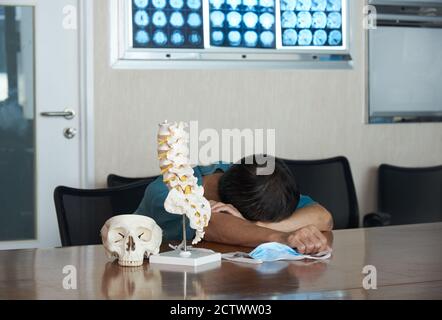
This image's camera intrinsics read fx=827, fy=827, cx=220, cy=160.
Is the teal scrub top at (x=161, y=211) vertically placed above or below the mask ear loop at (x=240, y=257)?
above

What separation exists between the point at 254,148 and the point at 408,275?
242 cm

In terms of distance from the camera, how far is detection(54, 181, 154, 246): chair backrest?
294 centimetres

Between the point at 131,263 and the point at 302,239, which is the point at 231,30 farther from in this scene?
the point at 131,263

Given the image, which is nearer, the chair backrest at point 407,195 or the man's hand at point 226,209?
the man's hand at point 226,209

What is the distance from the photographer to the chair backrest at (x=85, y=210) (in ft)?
9.64

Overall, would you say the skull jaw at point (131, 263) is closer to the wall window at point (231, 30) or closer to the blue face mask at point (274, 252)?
the blue face mask at point (274, 252)

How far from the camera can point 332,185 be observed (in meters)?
4.35

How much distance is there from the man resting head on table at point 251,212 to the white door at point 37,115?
5.13ft

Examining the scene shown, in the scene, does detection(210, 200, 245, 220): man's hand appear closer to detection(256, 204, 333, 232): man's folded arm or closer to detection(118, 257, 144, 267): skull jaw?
detection(256, 204, 333, 232): man's folded arm

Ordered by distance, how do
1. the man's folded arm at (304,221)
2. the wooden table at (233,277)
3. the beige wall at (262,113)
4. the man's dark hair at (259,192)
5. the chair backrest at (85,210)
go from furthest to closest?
the beige wall at (262,113) < the chair backrest at (85,210) < the man's folded arm at (304,221) < the man's dark hair at (259,192) < the wooden table at (233,277)

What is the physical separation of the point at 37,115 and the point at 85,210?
1.17 metres

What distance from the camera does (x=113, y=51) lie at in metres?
4.10

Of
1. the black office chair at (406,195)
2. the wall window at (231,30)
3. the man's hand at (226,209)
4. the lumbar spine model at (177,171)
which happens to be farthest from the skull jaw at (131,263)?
the black office chair at (406,195)

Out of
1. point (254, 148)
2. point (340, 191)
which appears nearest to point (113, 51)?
point (254, 148)
